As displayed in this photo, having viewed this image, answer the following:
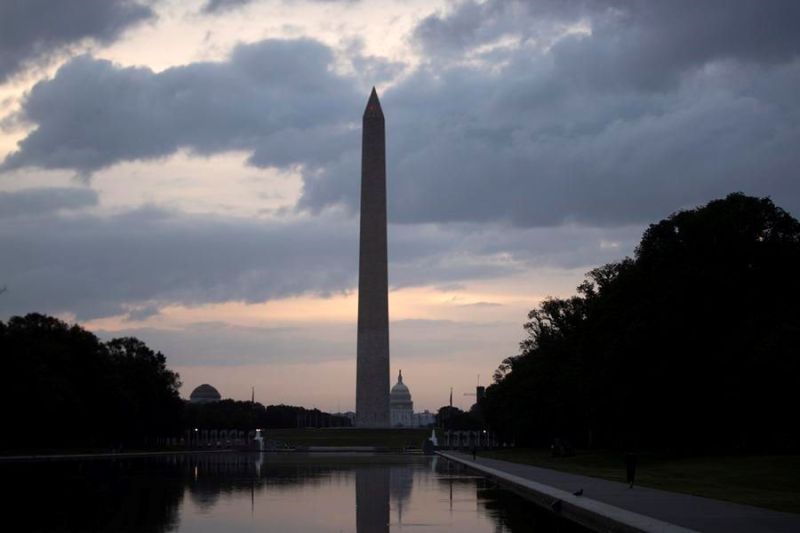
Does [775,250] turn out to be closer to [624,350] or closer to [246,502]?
[624,350]

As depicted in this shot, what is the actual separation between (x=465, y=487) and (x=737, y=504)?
31.8 feet

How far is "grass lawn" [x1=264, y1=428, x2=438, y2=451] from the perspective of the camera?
78.4m

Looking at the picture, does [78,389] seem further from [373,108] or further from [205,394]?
[205,394]

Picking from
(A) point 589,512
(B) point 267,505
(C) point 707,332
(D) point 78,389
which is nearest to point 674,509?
(A) point 589,512

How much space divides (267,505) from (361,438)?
58.9m

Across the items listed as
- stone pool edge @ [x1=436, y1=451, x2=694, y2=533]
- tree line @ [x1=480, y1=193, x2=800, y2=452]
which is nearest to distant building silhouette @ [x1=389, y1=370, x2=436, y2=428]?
tree line @ [x1=480, y1=193, x2=800, y2=452]

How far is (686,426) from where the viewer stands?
42.2m

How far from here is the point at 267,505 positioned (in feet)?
67.6

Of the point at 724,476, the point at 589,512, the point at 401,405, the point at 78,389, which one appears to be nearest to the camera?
the point at 589,512

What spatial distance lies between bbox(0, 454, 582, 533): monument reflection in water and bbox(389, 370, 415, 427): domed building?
Answer: 13830cm

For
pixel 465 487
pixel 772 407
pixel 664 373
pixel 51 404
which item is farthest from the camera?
pixel 51 404

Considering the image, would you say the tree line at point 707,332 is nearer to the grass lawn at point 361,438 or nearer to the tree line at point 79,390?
the tree line at point 79,390

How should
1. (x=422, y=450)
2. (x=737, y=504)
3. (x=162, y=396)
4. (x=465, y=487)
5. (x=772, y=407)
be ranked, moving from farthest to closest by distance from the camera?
(x=162, y=396) → (x=422, y=450) → (x=772, y=407) → (x=465, y=487) → (x=737, y=504)

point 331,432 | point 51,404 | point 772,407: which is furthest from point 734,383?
point 331,432
